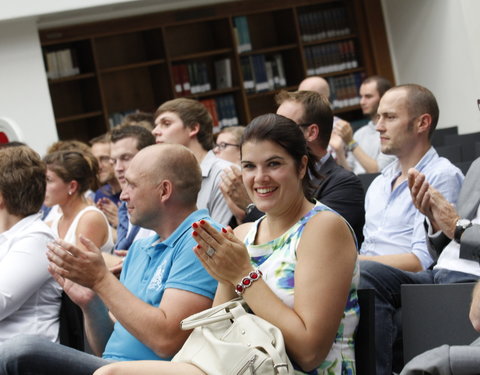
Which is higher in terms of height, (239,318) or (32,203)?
(32,203)

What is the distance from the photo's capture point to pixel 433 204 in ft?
9.49

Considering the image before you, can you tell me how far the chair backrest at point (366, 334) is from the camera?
224 cm

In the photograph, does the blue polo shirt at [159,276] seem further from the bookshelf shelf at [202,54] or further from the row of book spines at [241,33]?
the row of book spines at [241,33]

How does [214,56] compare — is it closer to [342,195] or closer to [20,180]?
[342,195]

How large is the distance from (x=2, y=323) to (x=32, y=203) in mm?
483

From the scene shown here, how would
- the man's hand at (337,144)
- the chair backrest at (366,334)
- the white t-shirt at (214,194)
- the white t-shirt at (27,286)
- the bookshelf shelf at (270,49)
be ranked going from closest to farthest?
the chair backrest at (366,334), the white t-shirt at (27,286), the white t-shirt at (214,194), the man's hand at (337,144), the bookshelf shelf at (270,49)

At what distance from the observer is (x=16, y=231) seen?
10.3 feet

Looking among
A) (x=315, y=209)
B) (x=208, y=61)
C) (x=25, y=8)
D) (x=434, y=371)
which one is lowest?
(x=434, y=371)

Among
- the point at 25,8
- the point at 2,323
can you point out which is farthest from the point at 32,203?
the point at 25,8

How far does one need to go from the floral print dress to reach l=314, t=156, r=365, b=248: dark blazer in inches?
40.2

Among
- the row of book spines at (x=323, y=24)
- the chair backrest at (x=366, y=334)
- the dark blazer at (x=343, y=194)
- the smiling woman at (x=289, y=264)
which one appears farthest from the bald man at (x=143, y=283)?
the row of book spines at (x=323, y=24)

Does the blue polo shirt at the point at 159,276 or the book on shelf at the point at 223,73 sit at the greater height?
the book on shelf at the point at 223,73

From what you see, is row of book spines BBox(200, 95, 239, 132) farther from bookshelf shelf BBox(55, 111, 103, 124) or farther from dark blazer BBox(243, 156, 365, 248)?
dark blazer BBox(243, 156, 365, 248)

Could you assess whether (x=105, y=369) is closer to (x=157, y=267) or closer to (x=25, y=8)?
(x=157, y=267)
